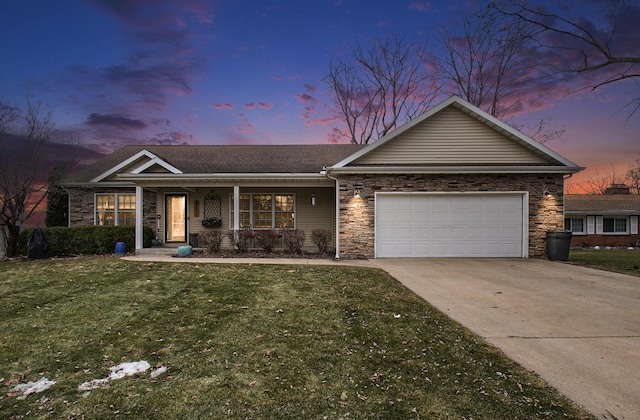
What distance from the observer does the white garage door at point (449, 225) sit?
10.9 m

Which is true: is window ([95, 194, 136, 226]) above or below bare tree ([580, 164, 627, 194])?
below

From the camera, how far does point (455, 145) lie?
1113cm

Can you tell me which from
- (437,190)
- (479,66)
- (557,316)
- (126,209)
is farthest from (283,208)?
(479,66)

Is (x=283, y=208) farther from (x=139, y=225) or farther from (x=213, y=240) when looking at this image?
(x=139, y=225)

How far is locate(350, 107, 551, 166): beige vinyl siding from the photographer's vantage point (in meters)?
11.0

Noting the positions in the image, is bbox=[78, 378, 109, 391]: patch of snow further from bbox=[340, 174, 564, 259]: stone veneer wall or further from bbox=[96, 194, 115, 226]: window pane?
bbox=[96, 194, 115, 226]: window pane

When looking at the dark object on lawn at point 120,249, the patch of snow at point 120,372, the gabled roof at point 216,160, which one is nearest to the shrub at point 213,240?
the gabled roof at point 216,160

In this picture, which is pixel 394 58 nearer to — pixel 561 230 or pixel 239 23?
pixel 239 23

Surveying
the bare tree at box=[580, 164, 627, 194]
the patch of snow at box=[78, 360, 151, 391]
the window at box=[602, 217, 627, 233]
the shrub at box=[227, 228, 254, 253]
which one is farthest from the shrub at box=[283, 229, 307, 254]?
the bare tree at box=[580, 164, 627, 194]

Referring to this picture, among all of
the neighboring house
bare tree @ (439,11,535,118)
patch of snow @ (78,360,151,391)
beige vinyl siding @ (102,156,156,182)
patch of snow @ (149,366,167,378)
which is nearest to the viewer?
patch of snow @ (78,360,151,391)

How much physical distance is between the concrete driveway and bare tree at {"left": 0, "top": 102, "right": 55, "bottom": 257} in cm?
1319

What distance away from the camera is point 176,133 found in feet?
70.9

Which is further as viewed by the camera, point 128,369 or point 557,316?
point 557,316

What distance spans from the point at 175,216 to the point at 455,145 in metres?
11.6
